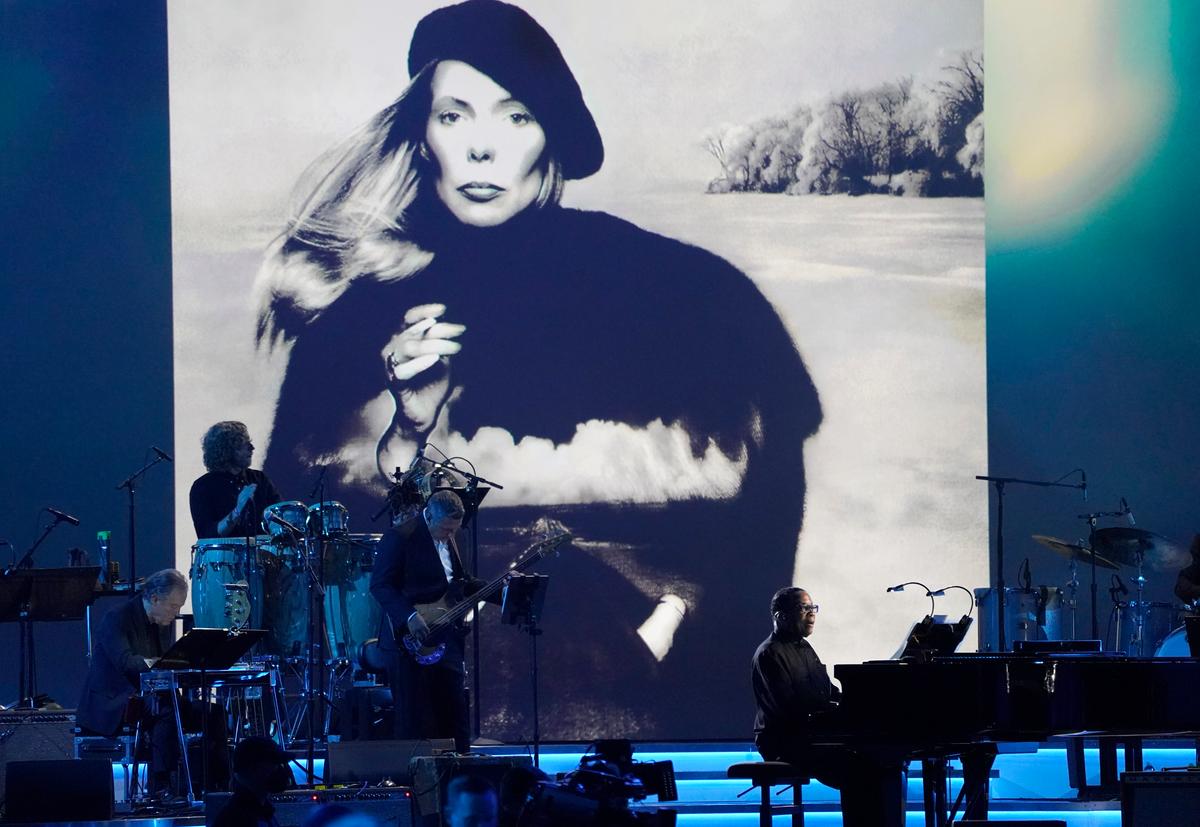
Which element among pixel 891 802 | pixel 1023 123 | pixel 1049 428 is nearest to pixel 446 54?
pixel 1023 123

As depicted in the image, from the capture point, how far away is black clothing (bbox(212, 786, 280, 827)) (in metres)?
5.13

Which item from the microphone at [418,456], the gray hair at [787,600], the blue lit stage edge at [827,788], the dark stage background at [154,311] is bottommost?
the blue lit stage edge at [827,788]

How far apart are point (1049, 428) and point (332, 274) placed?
4.31 m

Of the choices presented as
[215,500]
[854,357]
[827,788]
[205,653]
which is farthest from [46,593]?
[854,357]

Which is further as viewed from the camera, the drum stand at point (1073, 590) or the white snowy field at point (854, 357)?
the white snowy field at point (854, 357)

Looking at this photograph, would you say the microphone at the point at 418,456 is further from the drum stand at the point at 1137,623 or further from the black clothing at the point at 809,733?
the drum stand at the point at 1137,623

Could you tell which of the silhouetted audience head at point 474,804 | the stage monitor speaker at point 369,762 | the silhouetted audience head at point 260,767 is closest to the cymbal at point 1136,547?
the stage monitor speaker at point 369,762

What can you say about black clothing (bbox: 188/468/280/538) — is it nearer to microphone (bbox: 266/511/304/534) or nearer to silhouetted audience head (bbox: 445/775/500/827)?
microphone (bbox: 266/511/304/534)

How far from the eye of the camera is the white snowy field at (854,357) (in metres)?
9.48

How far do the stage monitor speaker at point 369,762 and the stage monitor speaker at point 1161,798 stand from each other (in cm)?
257

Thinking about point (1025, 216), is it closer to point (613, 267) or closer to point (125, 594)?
point (613, 267)

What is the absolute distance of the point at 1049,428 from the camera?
9.70m

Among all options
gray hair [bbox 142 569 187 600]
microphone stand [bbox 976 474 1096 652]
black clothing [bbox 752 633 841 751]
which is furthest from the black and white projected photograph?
black clothing [bbox 752 633 841 751]

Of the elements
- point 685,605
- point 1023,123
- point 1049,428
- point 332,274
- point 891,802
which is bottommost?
point 891,802
